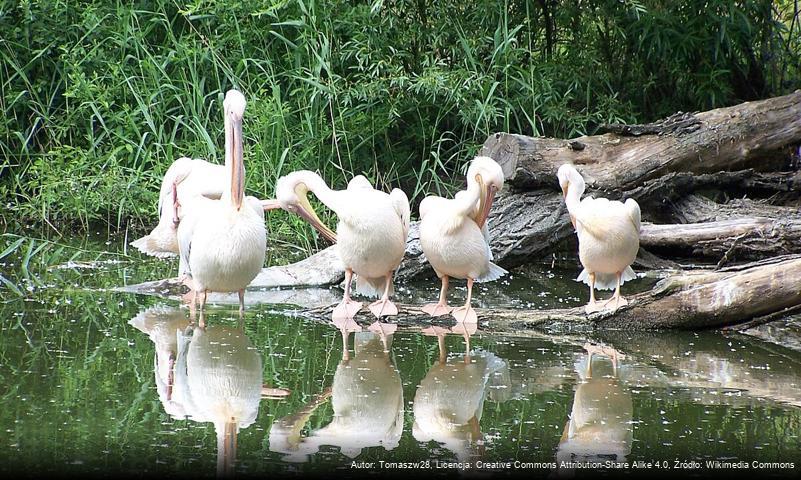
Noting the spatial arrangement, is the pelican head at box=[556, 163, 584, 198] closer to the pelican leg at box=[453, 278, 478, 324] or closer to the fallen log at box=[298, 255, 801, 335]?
the fallen log at box=[298, 255, 801, 335]

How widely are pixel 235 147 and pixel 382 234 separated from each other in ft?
2.97

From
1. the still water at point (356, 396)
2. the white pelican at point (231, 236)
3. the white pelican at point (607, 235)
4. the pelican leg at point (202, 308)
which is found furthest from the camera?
the white pelican at point (607, 235)

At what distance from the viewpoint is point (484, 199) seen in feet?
18.7

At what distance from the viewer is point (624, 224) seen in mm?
5699

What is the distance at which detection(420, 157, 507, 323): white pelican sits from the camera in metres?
5.60

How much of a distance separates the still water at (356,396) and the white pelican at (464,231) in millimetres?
374

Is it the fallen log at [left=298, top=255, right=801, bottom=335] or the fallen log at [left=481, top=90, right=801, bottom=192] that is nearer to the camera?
the fallen log at [left=298, top=255, right=801, bottom=335]

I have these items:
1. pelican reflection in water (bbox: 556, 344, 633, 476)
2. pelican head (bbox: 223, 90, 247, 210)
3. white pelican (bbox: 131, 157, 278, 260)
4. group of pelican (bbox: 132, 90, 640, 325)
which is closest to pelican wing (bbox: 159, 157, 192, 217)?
white pelican (bbox: 131, 157, 278, 260)

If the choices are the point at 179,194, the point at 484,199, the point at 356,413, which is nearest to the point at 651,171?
the point at 484,199

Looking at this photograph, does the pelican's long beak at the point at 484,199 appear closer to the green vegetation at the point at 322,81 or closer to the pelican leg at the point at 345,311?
the pelican leg at the point at 345,311

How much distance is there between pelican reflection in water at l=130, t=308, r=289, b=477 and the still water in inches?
0.5

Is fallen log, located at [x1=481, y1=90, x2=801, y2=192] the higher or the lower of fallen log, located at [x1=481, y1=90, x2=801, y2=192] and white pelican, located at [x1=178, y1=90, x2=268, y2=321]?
the higher

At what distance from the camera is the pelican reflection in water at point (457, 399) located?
3.82 meters

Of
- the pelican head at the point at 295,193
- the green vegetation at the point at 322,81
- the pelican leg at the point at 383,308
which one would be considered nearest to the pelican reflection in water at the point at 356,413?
the pelican leg at the point at 383,308
